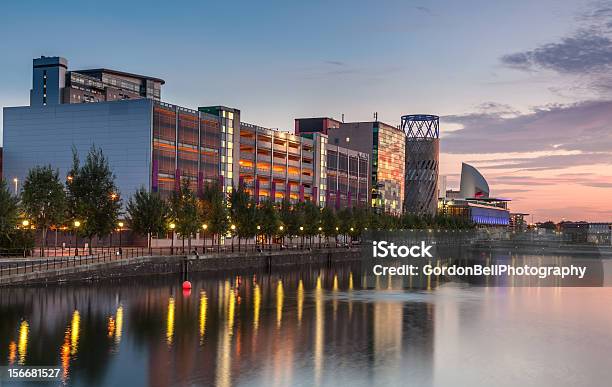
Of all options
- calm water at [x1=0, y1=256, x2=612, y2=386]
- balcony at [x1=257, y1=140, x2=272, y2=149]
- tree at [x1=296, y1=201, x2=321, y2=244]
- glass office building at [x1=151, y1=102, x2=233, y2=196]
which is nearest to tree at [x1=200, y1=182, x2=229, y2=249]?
glass office building at [x1=151, y1=102, x2=233, y2=196]

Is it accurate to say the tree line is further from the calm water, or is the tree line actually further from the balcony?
the balcony

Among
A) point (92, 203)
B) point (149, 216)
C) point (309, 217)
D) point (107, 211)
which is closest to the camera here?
point (92, 203)

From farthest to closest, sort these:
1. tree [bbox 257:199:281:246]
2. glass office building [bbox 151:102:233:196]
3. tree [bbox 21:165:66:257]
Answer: glass office building [bbox 151:102:233:196]
tree [bbox 257:199:281:246]
tree [bbox 21:165:66:257]

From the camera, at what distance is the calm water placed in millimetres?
42938

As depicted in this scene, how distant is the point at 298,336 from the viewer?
2216 inches

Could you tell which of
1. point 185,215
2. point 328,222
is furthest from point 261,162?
point 185,215

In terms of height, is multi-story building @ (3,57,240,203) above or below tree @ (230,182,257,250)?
above

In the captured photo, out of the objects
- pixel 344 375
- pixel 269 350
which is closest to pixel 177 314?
pixel 269 350

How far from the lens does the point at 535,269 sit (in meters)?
152

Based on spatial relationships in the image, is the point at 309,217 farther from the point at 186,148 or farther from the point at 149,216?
the point at 149,216

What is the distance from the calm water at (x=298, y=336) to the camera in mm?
42938

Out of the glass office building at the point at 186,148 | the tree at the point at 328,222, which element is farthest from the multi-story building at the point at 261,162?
the tree at the point at 328,222

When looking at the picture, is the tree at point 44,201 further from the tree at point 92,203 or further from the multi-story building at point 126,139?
the multi-story building at point 126,139

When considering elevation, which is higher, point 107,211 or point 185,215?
point 107,211
